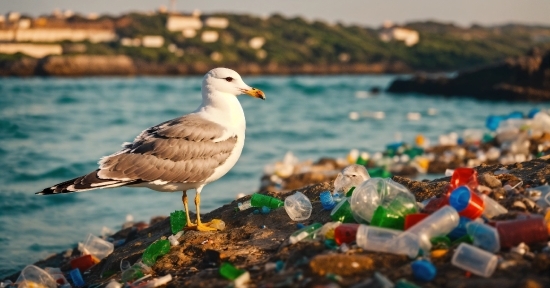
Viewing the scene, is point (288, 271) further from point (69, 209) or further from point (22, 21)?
point (22, 21)

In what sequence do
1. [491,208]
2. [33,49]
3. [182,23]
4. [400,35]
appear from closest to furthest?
[491,208] < [33,49] < [182,23] < [400,35]

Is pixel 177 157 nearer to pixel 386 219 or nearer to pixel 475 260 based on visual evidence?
pixel 386 219

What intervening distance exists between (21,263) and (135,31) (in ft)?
293

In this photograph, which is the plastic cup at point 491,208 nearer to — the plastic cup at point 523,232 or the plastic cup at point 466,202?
the plastic cup at point 466,202

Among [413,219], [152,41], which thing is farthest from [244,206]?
[152,41]

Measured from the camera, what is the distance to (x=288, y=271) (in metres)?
3.38

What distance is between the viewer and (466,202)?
147 inches

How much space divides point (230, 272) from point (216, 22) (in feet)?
348

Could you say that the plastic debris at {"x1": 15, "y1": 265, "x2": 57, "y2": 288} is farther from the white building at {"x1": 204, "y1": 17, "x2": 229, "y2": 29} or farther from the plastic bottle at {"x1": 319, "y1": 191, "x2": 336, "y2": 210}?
the white building at {"x1": 204, "y1": 17, "x2": 229, "y2": 29}

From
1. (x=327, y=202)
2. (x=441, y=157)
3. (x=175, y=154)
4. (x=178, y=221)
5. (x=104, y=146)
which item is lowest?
(x=104, y=146)

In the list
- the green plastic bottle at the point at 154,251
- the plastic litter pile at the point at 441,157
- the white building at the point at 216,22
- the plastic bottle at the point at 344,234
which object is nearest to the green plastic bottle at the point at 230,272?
the plastic bottle at the point at 344,234

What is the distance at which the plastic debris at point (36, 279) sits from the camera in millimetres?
4488

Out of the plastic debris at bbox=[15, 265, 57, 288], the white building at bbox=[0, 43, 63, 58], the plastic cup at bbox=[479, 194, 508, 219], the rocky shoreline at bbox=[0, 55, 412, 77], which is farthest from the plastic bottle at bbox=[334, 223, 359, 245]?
the white building at bbox=[0, 43, 63, 58]

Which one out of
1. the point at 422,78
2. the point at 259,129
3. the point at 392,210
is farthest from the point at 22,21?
the point at 392,210
